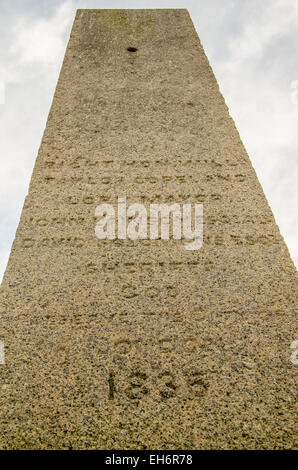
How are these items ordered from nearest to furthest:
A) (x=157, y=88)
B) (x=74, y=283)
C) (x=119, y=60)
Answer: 1. (x=74, y=283)
2. (x=157, y=88)
3. (x=119, y=60)

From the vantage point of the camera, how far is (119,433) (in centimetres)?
163

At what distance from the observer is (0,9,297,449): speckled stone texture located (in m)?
A: 1.68

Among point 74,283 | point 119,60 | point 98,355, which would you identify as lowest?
point 98,355

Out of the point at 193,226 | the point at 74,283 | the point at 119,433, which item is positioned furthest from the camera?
the point at 193,226

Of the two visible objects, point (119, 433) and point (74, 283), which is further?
point (74, 283)

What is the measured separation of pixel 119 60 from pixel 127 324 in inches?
114

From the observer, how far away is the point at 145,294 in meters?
2.16

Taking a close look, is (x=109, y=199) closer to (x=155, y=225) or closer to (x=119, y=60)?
(x=155, y=225)

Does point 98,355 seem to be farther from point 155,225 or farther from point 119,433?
point 155,225

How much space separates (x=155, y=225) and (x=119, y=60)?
217 cm

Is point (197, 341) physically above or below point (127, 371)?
above

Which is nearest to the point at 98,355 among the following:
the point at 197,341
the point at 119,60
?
the point at 197,341

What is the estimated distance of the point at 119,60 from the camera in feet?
12.2

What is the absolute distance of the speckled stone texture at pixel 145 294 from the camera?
168cm
